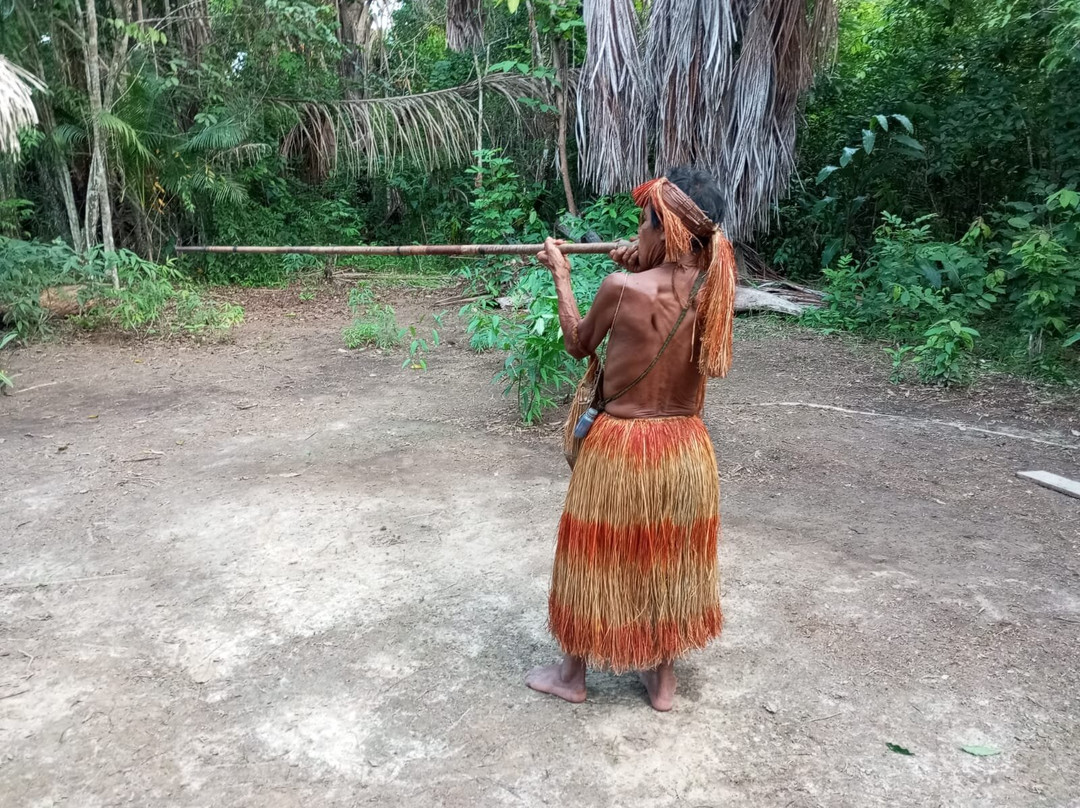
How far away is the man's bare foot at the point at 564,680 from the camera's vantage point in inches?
94.3

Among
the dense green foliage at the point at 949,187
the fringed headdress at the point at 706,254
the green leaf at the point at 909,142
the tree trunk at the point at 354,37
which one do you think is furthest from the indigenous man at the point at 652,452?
the tree trunk at the point at 354,37

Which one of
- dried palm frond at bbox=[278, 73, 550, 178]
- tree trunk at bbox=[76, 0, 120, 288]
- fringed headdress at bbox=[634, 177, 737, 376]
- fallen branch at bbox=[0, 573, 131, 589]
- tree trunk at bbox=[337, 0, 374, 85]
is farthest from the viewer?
tree trunk at bbox=[337, 0, 374, 85]

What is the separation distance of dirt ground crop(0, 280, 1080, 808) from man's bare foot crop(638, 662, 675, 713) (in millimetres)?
43

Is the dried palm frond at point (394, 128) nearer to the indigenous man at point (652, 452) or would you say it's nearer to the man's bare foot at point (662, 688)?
the indigenous man at point (652, 452)

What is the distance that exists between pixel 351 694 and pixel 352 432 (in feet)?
8.79

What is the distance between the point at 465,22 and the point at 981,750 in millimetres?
10449

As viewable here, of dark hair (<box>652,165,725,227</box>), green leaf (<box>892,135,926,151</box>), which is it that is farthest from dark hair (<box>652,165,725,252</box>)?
green leaf (<box>892,135,926,151</box>)

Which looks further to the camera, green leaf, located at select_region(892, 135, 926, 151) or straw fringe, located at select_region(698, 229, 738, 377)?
green leaf, located at select_region(892, 135, 926, 151)

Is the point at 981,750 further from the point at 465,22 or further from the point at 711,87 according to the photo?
the point at 465,22

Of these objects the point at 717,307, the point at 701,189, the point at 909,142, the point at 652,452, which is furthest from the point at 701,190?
the point at 909,142

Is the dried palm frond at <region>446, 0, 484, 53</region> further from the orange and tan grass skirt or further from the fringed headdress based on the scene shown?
the orange and tan grass skirt

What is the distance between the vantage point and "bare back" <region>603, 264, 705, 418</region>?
6.95 ft

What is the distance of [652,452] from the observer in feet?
7.11

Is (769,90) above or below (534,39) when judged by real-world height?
below
